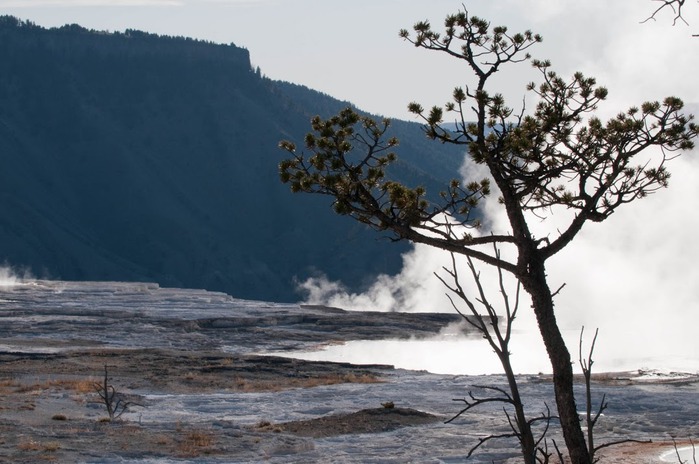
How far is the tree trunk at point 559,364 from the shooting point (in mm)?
8117

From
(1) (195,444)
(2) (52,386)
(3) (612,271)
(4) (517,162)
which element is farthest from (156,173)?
(4) (517,162)

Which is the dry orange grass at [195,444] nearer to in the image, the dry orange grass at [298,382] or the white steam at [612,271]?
the dry orange grass at [298,382]

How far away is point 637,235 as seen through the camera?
131m

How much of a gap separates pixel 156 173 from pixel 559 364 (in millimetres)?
129081

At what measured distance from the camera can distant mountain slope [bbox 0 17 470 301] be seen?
12450 cm

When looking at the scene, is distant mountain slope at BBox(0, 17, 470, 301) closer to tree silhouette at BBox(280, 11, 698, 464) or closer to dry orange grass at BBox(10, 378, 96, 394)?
dry orange grass at BBox(10, 378, 96, 394)

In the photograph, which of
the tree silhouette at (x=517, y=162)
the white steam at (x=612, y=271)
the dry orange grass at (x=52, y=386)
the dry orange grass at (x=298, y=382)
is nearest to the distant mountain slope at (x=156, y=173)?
the white steam at (x=612, y=271)

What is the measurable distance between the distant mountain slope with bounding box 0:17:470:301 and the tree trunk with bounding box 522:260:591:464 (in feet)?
358

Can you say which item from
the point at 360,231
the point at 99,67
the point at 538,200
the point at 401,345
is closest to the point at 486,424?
the point at 538,200

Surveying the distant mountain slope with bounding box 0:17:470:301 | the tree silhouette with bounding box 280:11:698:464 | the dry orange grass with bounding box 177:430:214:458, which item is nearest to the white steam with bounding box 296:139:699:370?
the distant mountain slope with bounding box 0:17:470:301

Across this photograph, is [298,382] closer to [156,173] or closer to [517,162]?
[517,162]

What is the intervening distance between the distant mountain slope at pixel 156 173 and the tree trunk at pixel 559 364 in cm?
10906

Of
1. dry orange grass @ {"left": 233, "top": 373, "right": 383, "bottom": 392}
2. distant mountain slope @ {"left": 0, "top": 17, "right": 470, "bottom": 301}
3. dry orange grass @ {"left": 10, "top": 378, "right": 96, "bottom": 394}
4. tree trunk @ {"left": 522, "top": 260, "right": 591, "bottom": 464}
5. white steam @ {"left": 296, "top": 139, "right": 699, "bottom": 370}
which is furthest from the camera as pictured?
distant mountain slope @ {"left": 0, "top": 17, "right": 470, "bottom": 301}

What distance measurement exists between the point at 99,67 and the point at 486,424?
435ft
